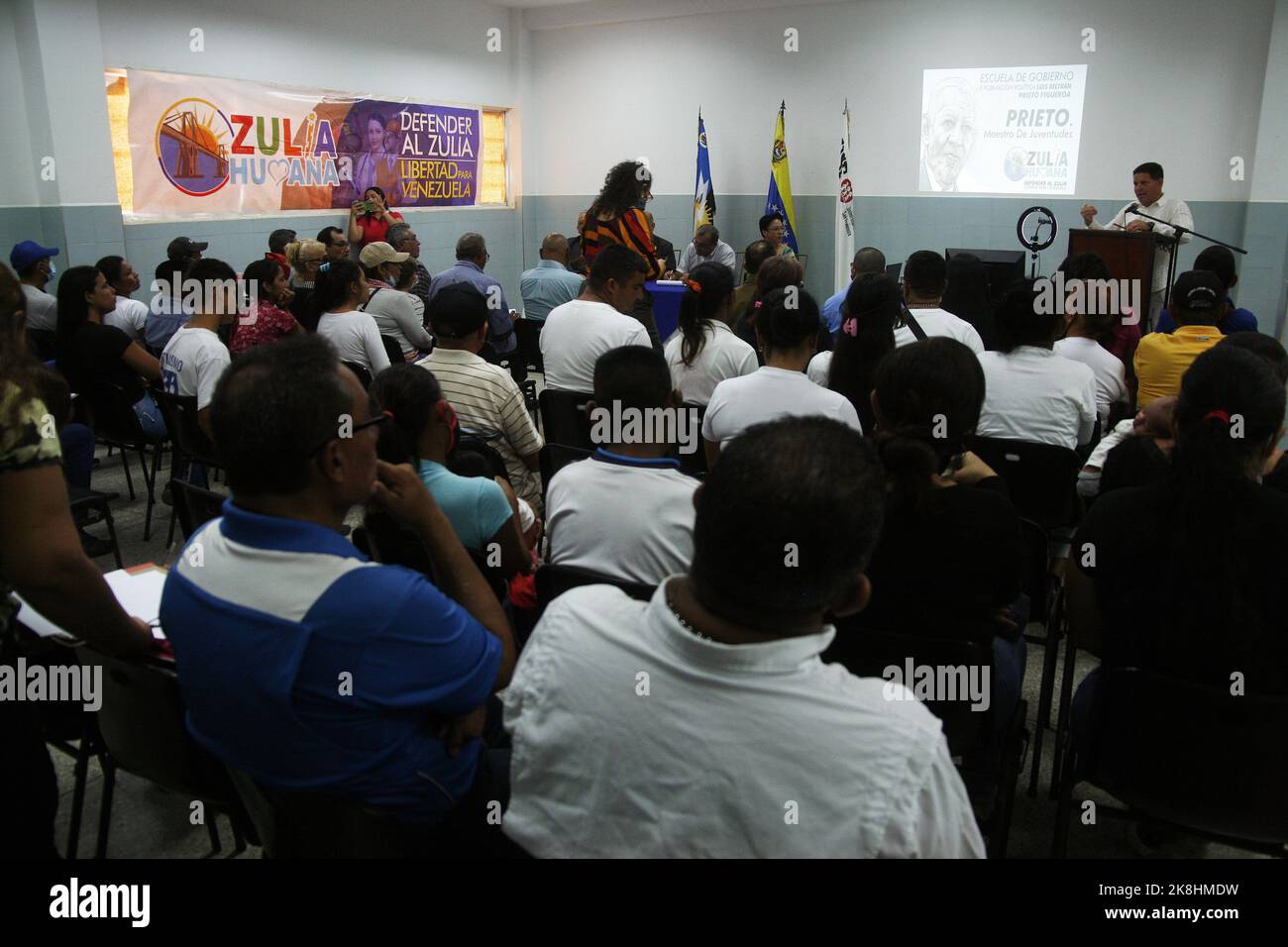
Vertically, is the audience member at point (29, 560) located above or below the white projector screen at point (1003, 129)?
below

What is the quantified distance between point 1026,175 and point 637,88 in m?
4.18

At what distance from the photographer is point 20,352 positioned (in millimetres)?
1438

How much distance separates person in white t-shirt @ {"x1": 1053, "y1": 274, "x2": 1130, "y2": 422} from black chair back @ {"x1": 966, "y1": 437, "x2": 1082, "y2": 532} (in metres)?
0.79

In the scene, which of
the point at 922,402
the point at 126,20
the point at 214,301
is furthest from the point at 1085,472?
the point at 126,20

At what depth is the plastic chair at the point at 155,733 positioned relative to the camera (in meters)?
1.59

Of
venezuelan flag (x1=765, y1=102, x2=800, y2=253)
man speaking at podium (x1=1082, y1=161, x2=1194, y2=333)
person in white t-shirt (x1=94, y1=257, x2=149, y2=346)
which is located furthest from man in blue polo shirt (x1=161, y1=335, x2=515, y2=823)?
venezuelan flag (x1=765, y1=102, x2=800, y2=253)

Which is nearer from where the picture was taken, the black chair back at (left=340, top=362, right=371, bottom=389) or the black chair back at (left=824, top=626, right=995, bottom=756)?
the black chair back at (left=824, top=626, right=995, bottom=756)

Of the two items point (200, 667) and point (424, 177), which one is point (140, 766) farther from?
point (424, 177)

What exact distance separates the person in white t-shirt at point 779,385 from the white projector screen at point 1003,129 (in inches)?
235

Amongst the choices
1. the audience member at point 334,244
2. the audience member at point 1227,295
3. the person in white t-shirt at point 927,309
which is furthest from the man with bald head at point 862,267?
the audience member at point 334,244

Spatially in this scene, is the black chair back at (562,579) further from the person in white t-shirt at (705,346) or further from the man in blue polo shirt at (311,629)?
the person in white t-shirt at (705,346)

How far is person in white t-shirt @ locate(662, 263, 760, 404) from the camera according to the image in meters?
3.76

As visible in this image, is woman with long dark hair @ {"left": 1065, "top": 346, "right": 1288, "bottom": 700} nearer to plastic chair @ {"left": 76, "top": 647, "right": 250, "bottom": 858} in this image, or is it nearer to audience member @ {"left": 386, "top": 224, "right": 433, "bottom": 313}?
plastic chair @ {"left": 76, "top": 647, "right": 250, "bottom": 858}

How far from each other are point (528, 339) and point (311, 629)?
15.5 feet
